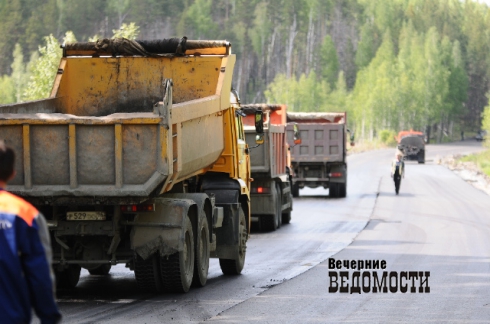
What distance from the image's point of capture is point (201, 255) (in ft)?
42.0

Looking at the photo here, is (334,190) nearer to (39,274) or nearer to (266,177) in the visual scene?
(266,177)

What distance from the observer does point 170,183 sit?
38.1 feet

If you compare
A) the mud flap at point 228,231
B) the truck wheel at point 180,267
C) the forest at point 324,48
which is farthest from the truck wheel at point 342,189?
the forest at point 324,48

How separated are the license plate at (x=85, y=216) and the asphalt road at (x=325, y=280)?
92cm

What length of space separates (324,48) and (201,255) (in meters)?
133

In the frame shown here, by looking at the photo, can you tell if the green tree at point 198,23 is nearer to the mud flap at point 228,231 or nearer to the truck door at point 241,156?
the truck door at point 241,156

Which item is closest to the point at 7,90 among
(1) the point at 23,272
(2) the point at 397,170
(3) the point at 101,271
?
(2) the point at 397,170

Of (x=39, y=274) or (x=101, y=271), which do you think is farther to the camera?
(x=101, y=271)

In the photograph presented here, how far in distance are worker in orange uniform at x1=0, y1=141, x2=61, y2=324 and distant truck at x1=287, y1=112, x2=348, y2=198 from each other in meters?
28.6

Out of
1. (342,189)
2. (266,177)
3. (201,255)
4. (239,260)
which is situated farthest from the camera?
(342,189)

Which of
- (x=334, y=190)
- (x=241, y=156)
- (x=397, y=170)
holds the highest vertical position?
(x=241, y=156)

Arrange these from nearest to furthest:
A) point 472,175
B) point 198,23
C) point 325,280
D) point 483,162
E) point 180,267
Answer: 1. point 180,267
2. point 325,280
3. point 472,175
4. point 483,162
5. point 198,23

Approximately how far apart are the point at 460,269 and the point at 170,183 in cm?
514

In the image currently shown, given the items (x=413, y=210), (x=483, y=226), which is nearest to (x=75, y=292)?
(x=483, y=226)
